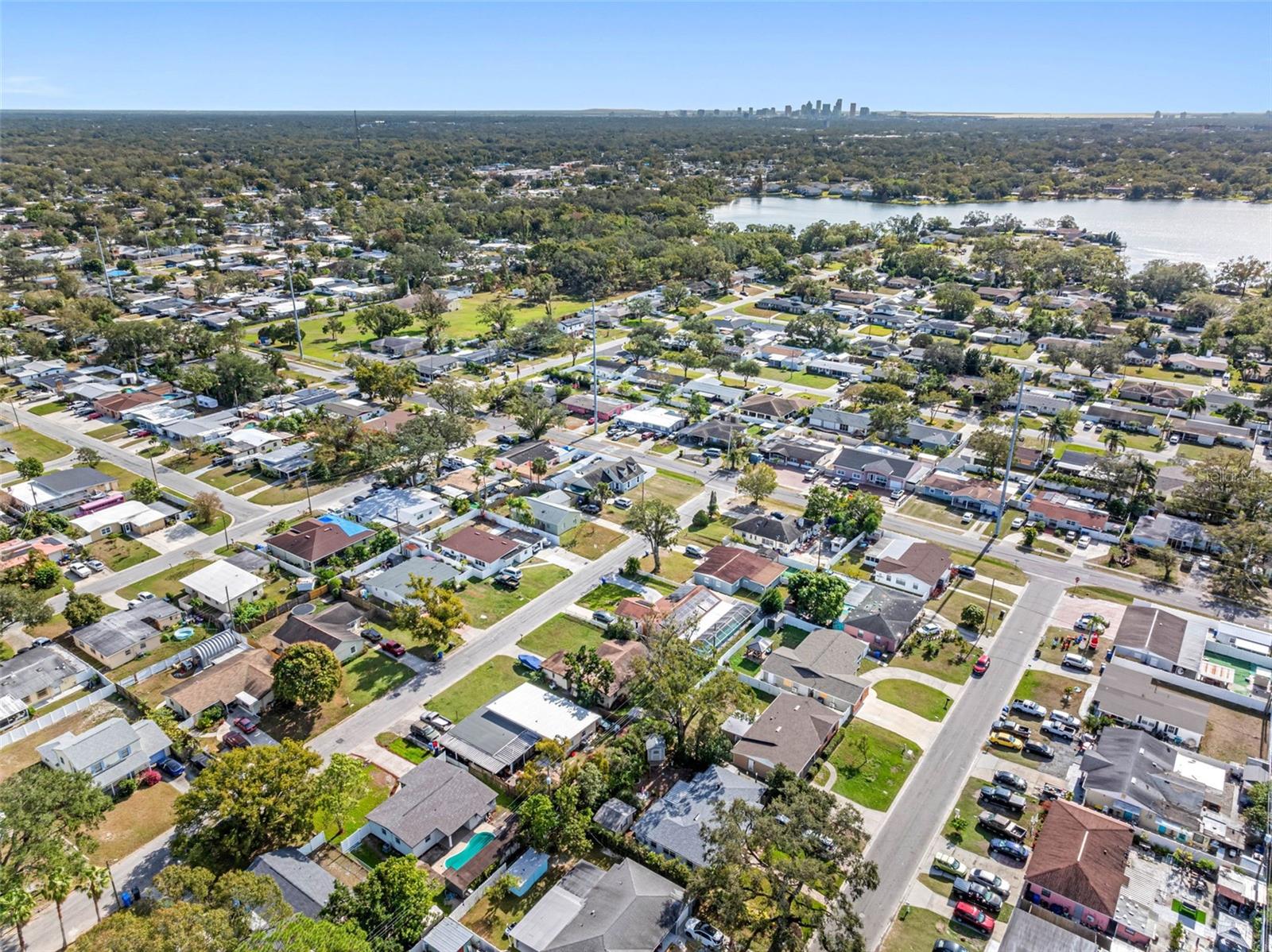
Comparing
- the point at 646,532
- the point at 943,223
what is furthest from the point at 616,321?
the point at 943,223

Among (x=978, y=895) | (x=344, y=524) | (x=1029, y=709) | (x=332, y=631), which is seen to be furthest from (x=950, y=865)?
(x=344, y=524)

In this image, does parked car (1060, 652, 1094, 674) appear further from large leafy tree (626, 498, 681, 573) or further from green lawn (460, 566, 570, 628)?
green lawn (460, 566, 570, 628)

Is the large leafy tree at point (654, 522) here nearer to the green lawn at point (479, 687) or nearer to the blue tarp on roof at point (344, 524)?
the green lawn at point (479, 687)

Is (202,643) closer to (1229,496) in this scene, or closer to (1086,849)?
(1086,849)

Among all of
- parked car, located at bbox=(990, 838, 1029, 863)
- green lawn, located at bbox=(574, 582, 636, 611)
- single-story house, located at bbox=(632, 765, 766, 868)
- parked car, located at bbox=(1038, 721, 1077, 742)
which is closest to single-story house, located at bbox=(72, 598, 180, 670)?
green lawn, located at bbox=(574, 582, 636, 611)

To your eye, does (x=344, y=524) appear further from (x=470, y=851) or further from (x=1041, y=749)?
(x=1041, y=749)
